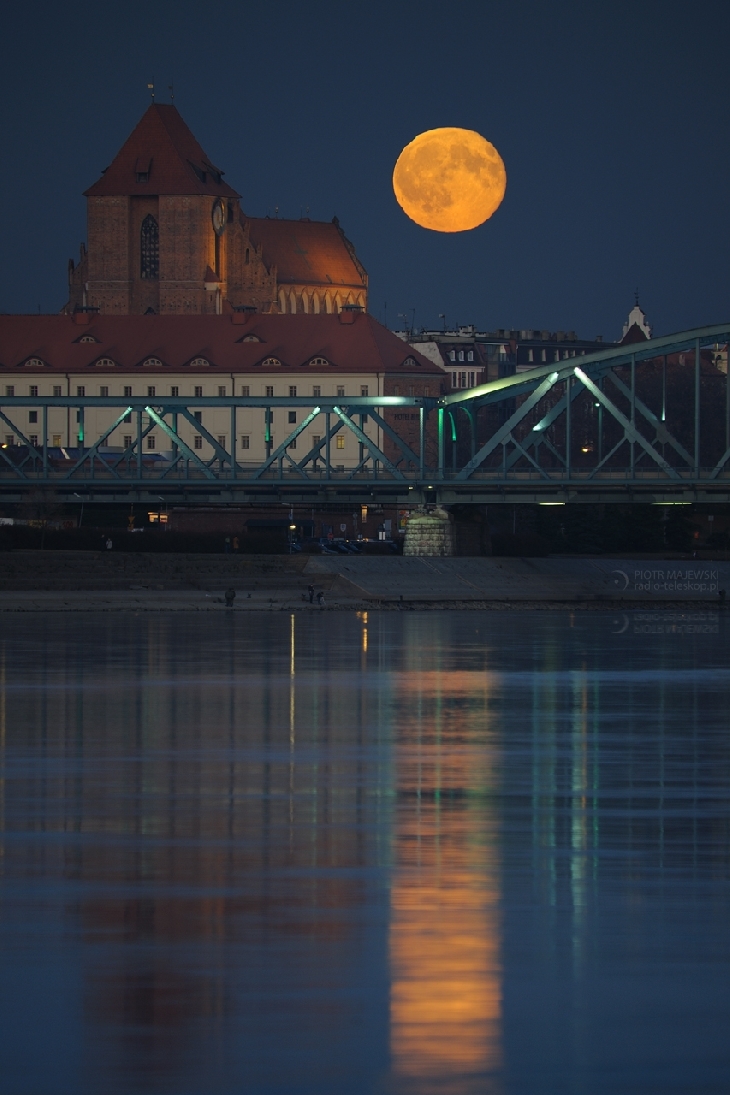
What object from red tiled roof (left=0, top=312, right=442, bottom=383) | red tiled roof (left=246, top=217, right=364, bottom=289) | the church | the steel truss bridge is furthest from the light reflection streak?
red tiled roof (left=246, top=217, right=364, bottom=289)

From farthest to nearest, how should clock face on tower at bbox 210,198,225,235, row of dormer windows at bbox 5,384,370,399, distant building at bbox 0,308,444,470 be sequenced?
clock face on tower at bbox 210,198,225,235, row of dormer windows at bbox 5,384,370,399, distant building at bbox 0,308,444,470

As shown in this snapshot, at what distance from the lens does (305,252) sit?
192 meters

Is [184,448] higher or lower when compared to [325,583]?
higher

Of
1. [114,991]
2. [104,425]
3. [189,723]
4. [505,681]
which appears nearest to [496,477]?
[104,425]

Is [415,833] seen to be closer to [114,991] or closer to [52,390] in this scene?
[114,991]

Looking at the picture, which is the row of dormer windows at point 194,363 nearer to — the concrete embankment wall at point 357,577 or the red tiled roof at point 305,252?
the red tiled roof at point 305,252

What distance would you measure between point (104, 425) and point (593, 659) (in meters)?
106

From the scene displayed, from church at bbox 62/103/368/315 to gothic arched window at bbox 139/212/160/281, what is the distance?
0.09 m

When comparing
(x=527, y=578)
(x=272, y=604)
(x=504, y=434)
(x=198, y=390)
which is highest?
(x=198, y=390)

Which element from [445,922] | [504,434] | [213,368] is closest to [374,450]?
[504,434]

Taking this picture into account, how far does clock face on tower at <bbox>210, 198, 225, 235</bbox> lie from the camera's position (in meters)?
174

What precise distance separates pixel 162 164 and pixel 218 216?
6.66 metres

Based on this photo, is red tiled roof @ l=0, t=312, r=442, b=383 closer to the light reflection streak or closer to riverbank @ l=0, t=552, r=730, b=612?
riverbank @ l=0, t=552, r=730, b=612

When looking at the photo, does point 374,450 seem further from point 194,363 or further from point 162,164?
point 162,164
